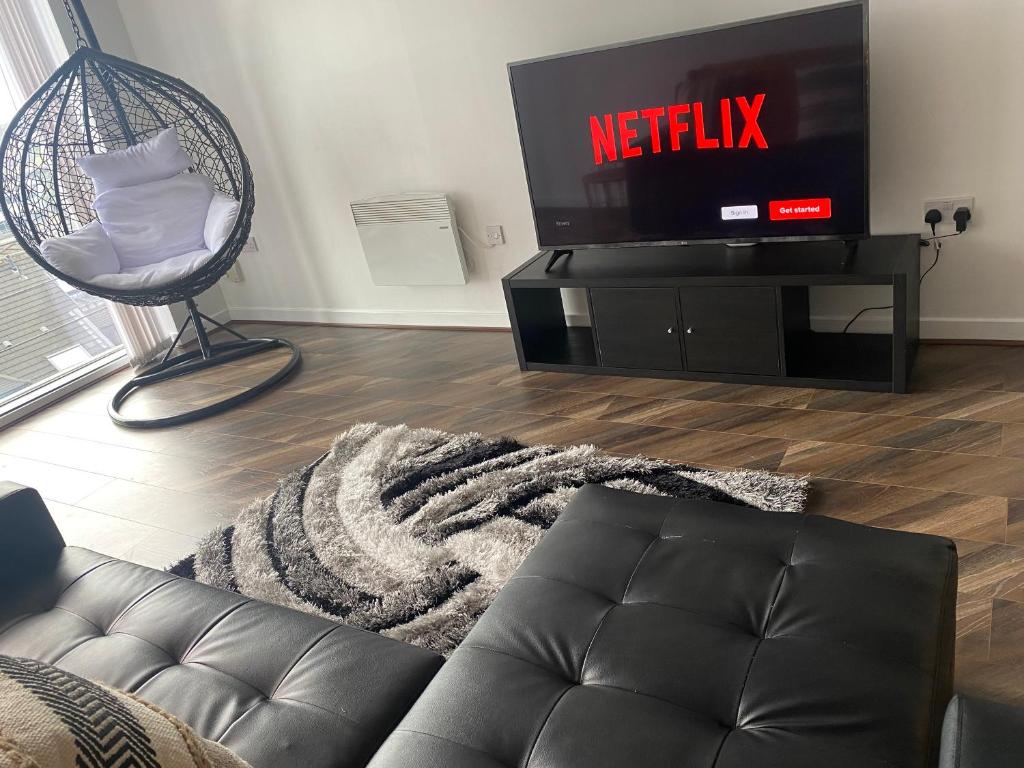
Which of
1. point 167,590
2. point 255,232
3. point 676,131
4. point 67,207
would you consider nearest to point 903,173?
point 676,131

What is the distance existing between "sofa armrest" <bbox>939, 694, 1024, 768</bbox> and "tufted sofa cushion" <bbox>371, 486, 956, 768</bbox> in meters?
0.10

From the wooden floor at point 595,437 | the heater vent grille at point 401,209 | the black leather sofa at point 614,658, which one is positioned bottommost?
the wooden floor at point 595,437

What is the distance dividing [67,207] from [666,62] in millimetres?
2934

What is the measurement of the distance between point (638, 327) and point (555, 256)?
514 millimetres

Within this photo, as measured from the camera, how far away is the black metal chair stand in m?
3.62

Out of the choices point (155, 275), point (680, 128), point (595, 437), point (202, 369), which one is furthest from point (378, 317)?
point (680, 128)

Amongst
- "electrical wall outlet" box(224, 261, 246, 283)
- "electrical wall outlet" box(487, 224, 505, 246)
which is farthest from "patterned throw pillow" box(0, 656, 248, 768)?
"electrical wall outlet" box(224, 261, 246, 283)

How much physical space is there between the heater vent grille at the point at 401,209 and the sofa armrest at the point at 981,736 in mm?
3125

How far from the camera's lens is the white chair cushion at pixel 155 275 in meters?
3.54

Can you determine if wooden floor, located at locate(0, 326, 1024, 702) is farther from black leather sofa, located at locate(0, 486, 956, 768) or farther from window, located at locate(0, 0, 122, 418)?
black leather sofa, located at locate(0, 486, 956, 768)

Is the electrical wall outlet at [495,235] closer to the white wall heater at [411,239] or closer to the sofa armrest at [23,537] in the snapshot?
the white wall heater at [411,239]

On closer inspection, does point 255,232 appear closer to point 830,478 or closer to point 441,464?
point 441,464

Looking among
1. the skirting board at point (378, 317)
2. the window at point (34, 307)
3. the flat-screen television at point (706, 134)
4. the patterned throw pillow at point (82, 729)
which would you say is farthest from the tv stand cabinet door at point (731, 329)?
the window at point (34, 307)

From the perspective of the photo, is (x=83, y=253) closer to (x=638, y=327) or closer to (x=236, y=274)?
(x=236, y=274)
